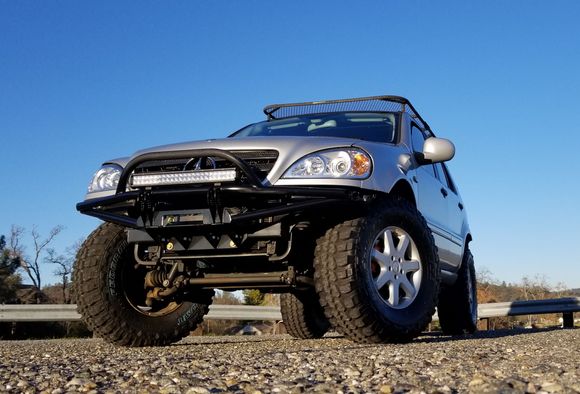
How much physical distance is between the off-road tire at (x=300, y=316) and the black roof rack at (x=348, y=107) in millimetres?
1943

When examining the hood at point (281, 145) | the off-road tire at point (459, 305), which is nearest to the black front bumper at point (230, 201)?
the hood at point (281, 145)

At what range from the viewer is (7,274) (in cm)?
3319

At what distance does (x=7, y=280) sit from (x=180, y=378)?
3168 cm

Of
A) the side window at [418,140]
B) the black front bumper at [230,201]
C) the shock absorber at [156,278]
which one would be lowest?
the shock absorber at [156,278]

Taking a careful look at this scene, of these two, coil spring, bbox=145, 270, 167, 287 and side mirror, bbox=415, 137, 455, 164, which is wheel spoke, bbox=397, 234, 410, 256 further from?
coil spring, bbox=145, 270, 167, 287

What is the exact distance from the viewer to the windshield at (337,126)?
588 cm

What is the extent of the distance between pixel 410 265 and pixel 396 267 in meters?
0.17

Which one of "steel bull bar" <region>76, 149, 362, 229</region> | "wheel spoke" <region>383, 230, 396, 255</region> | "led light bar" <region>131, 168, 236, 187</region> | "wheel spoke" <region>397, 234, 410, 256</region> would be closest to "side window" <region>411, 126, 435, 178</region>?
"wheel spoke" <region>397, 234, 410, 256</region>

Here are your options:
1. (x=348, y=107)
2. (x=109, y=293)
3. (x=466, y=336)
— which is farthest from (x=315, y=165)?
(x=466, y=336)

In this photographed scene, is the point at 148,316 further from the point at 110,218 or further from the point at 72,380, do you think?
the point at 72,380

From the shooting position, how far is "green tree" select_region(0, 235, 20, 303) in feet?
97.9

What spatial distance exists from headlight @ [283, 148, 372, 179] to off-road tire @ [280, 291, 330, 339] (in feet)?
10.4

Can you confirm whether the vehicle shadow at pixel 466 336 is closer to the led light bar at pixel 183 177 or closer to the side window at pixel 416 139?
the side window at pixel 416 139

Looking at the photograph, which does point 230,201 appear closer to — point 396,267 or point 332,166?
point 332,166
